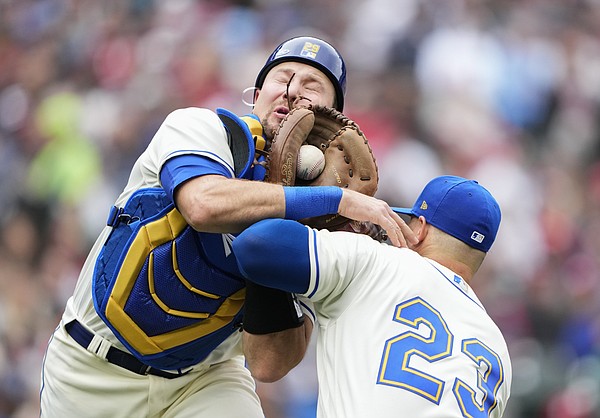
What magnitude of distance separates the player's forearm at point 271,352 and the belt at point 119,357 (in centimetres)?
41

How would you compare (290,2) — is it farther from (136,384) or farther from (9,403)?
(136,384)

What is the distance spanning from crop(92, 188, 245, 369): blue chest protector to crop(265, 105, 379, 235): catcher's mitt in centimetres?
36

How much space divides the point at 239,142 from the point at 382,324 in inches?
37.7

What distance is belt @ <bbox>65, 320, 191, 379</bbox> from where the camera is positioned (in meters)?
4.07

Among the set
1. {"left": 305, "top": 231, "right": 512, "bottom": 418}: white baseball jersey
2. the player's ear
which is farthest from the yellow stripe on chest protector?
the player's ear

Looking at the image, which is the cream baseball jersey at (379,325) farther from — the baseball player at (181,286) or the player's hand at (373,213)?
→ the baseball player at (181,286)

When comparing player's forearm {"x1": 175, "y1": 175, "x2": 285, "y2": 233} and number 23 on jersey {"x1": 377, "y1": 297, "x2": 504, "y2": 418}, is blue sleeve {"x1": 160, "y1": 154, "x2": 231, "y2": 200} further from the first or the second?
number 23 on jersey {"x1": 377, "y1": 297, "x2": 504, "y2": 418}

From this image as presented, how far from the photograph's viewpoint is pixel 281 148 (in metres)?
3.78

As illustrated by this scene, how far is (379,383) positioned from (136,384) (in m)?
1.20

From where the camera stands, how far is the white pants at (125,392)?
4.09m

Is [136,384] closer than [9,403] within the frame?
Yes

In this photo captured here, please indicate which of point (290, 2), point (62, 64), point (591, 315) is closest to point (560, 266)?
point (591, 315)

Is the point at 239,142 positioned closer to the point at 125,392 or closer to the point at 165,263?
the point at 165,263

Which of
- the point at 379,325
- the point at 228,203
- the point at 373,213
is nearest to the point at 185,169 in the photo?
the point at 228,203
